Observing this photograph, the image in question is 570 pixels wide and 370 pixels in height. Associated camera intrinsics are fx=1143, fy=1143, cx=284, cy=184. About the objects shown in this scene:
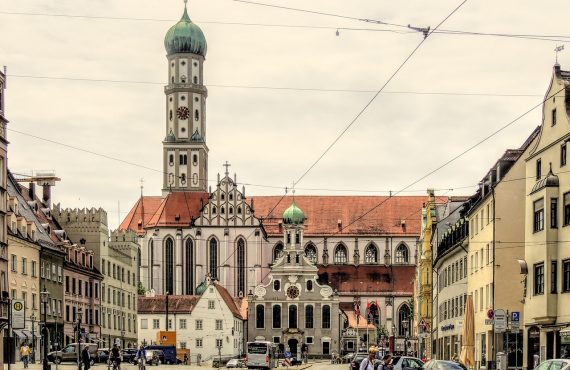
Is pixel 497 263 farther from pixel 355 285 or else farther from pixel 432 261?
pixel 355 285

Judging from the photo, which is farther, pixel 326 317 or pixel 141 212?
pixel 141 212

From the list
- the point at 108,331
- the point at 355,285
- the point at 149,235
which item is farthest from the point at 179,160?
the point at 108,331

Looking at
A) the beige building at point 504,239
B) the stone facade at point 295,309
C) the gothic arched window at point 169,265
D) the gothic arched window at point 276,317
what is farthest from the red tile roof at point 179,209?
the beige building at point 504,239

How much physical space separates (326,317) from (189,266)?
1904 centimetres

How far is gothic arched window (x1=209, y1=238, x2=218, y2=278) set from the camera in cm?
14650

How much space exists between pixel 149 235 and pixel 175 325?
2234 centimetres

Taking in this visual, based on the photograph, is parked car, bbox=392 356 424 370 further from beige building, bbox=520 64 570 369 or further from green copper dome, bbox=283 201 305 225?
green copper dome, bbox=283 201 305 225

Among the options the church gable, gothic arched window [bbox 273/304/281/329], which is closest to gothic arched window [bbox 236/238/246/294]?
the church gable

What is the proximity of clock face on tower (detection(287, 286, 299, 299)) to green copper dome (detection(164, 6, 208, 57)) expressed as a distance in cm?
3996

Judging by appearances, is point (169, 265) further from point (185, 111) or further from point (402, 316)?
point (402, 316)

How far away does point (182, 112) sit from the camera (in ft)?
523

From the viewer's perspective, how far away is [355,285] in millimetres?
156375

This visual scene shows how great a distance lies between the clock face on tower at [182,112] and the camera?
159250 millimetres

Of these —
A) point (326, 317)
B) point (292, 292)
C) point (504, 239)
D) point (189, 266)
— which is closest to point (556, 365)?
point (504, 239)
